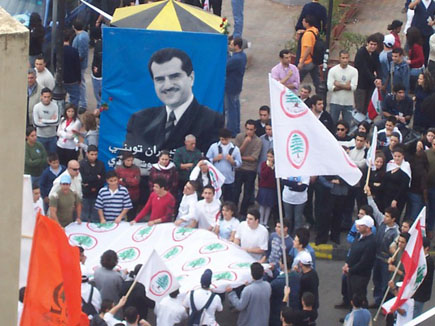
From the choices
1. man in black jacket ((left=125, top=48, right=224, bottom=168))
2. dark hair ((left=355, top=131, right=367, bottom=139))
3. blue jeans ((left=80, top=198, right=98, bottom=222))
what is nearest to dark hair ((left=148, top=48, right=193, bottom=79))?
man in black jacket ((left=125, top=48, right=224, bottom=168))

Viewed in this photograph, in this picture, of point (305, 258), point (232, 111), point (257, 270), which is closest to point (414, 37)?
point (232, 111)

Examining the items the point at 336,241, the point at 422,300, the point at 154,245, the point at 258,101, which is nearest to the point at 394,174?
the point at 336,241

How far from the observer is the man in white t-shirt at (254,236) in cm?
1389

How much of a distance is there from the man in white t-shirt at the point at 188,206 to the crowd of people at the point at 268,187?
0.07ft

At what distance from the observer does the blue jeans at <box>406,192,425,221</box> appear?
15422mm

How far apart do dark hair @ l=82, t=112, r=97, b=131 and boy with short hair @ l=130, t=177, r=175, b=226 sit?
1941mm

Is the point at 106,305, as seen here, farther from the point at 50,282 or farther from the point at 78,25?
the point at 78,25

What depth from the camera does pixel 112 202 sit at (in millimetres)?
14891

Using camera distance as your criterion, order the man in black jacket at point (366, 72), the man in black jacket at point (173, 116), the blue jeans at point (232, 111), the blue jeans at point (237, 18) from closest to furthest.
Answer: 1. the man in black jacket at point (173, 116)
2. the blue jeans at point (232, 111)
3. the man in black jacket at point (366, 72)
4. the blue jeans at point (237, 18)

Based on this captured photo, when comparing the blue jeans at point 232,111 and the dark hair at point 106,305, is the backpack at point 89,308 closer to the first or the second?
the dark hair at point 106,305

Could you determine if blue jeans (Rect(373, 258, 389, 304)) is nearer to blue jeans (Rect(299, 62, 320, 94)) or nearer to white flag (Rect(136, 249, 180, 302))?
white flag (Rect(136, 249, 180, 302))

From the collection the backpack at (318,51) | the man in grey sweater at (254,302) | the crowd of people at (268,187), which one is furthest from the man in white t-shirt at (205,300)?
the backpack at (318,51)

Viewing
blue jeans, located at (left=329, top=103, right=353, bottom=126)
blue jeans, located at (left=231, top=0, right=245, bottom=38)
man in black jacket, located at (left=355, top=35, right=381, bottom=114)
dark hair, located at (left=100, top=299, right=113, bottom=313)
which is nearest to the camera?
dark hair, located at (left=100, top=299, right=113, bottom=313)

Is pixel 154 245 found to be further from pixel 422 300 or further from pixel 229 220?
pixel 422 300
